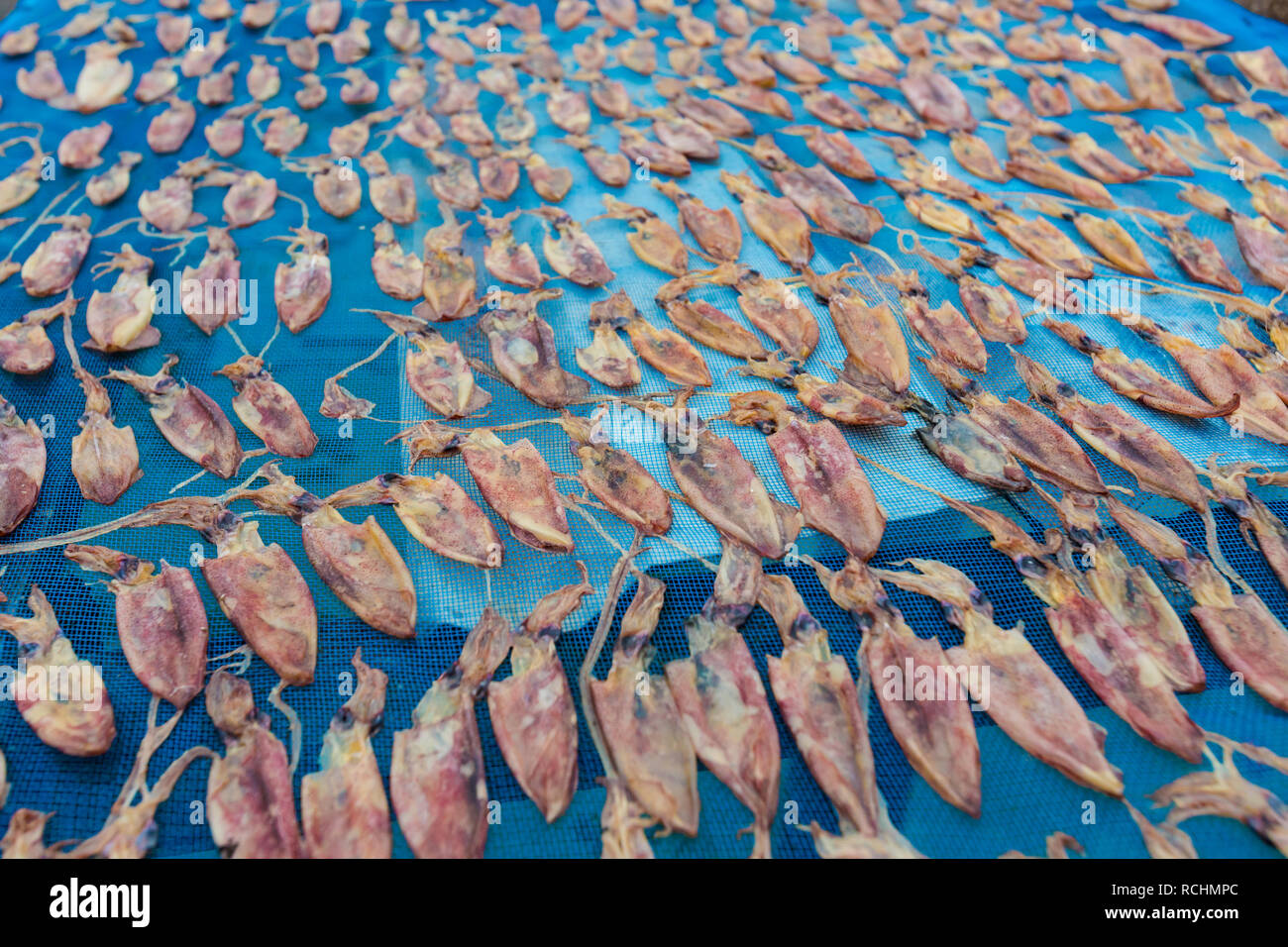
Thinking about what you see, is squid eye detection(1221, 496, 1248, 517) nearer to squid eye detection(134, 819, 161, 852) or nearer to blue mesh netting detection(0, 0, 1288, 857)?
blue mesh netting detection(0, 0, 1288, 857)

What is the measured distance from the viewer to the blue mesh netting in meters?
1.30

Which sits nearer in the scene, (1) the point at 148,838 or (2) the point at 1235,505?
(1) the point at 148,838

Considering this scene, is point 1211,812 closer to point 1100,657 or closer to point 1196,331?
point 1100,657

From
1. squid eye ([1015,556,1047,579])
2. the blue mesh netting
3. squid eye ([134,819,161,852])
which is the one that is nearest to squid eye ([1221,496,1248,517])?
the blue mesh netting

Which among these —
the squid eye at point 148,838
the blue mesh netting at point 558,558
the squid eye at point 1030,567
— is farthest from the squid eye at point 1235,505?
the squid eye at point 148,838

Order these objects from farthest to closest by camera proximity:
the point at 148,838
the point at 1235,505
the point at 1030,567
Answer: the point at 1235,505 → the point at 1030,567 → the point at 148,838

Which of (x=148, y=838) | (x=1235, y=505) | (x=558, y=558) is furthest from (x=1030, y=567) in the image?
(x=148, y=838)

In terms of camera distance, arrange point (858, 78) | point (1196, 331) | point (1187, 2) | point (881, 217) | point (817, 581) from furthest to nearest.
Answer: point (1187, 2), point (858, 78), point (881, 217), point (1196, 331), point (817, 581)

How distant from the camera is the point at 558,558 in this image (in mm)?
1654

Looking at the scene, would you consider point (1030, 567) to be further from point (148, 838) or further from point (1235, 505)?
point (148, 838)

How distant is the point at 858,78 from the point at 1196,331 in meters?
1.86

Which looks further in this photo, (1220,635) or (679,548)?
(679,548)

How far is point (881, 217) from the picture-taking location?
262cm

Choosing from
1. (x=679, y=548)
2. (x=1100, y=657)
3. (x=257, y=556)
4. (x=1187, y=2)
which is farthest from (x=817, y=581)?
(x=1187, y=2)
